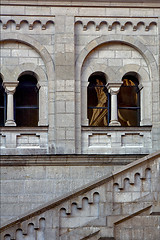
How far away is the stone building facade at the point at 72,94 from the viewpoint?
23766 millimetres

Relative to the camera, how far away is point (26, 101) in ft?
82.1

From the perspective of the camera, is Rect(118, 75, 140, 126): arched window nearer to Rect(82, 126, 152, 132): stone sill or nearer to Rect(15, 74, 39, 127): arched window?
Rect(82, 126, 152, 132): stone sill

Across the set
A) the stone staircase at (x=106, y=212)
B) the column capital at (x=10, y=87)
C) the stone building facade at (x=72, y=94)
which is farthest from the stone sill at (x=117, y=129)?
the stone staircase at (x=106, y=212)

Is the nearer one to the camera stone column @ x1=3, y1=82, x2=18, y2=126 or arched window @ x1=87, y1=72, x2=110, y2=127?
stone column @ x1=3, y1=82, x2=18, y2=126

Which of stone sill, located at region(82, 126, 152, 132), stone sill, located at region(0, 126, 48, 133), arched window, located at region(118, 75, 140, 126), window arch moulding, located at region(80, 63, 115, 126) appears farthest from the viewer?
arched window, located at region(118, 75, 140, 126)

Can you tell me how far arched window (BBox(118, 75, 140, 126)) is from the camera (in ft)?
82.7

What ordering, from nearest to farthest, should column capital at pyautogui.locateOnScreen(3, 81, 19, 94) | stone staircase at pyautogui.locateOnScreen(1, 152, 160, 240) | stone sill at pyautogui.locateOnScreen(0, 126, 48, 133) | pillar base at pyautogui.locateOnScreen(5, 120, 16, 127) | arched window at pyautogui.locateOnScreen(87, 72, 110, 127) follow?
stone staircase at pyautogui.locateOnScreen(1, 152, 160, 240) → stone sill at pyautogui.locateOnScreen(0, 126, 48, 133) → pillar base at pyautogui.locateOnScreen(5, 120, 16, 127) → column capital at pyautogui.locateOnScreen(3, 81, 19, 94) → arched window at pyautogui.locateOnScreen(87, 72, 110, 127)

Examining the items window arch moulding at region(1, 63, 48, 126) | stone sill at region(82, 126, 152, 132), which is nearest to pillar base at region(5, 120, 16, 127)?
window arch moulding at region(1, 63, 48, 126)

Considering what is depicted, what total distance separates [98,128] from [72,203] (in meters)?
4.49

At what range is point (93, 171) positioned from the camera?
78.4ft

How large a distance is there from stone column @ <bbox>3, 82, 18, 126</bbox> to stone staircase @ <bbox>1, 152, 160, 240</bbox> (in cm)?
473

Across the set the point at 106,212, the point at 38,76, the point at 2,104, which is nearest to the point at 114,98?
the point at 38,76

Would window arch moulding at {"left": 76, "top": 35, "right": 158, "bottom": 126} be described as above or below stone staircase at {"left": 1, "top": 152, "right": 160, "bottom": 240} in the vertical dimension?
above

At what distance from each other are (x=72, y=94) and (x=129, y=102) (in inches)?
73.9
